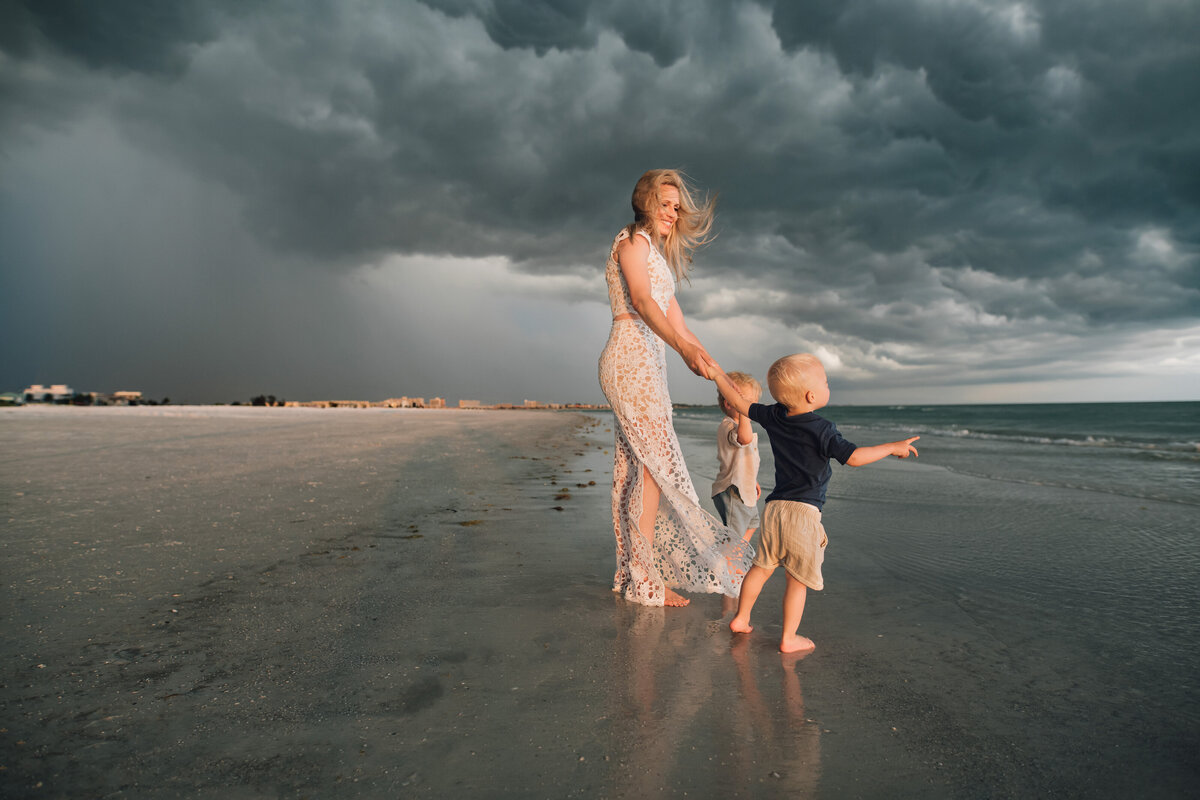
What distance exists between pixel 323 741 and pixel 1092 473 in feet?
36.4

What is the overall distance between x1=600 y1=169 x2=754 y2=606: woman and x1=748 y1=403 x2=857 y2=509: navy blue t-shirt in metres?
0.56

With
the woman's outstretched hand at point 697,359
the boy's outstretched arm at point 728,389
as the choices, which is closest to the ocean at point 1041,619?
the boy's outstretched arm at point 728,389

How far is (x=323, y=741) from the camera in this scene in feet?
5.38

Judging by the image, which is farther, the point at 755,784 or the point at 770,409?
the point at 770,409

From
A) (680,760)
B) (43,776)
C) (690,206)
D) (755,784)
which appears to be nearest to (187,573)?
(43,776)

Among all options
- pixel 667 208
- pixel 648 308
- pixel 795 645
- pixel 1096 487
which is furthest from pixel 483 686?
pixel 1096 487

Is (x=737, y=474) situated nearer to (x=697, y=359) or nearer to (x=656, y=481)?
(x=656, y=481)

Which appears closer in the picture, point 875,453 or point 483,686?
point 483,686

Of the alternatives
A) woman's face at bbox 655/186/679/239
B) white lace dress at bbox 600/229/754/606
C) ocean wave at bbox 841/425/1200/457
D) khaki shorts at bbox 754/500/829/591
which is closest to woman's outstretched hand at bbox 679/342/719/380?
white lace dress at bbox 600/229/754/606

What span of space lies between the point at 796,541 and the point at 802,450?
380 millimetres

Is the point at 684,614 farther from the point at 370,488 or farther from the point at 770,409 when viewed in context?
the point at 370,488

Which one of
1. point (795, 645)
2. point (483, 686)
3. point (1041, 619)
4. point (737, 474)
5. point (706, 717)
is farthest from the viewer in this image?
point (737, 474)

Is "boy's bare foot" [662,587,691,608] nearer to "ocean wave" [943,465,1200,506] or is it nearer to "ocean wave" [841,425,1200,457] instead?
"ocean wave" [943,465,1200,506]

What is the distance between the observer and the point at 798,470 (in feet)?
8.13
